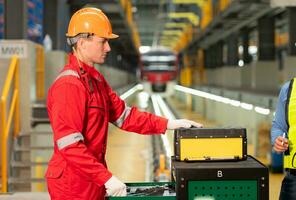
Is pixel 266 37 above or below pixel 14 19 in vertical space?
above

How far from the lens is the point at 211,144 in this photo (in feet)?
11.9

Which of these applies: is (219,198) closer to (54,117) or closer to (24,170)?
(54,117)

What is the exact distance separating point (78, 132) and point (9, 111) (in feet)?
20.6

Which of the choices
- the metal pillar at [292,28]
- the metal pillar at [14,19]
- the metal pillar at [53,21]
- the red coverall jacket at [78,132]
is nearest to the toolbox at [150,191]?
the red coverall jacket at [78,132]

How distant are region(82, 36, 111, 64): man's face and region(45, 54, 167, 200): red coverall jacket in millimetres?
74

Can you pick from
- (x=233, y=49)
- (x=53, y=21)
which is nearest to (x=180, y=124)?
(x=53, y=21)

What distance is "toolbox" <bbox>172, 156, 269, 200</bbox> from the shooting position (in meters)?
3.39

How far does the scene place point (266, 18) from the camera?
2580 centimetres

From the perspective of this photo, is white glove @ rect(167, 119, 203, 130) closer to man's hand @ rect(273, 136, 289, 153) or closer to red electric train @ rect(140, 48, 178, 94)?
man's hand @ rect(273, 136, 289, 153)

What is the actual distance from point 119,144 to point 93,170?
14.1m

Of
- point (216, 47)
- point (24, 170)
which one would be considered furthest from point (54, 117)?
point (216, 47)

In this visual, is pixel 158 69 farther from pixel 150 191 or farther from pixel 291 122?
pixel 150 191

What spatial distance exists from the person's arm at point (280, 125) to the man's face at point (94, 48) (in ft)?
4.06

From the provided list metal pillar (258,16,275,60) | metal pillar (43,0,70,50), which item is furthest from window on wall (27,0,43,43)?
metal pillar (43,0,70,50)
